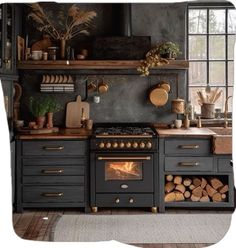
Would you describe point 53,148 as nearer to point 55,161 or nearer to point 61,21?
point 55,161

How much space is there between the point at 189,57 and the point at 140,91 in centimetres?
59

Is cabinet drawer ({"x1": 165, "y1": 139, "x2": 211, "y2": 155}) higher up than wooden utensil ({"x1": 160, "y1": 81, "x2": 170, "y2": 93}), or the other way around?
wooden utensil ({"x1": 160, "y1": 81, "x2": 170, "y2": 93})

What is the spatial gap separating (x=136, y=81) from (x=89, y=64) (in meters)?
0.51

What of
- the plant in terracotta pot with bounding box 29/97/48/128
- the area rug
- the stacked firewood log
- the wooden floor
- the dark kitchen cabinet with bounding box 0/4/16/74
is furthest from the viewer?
the plant in terracotta pot with bounding box 29/97/48/128

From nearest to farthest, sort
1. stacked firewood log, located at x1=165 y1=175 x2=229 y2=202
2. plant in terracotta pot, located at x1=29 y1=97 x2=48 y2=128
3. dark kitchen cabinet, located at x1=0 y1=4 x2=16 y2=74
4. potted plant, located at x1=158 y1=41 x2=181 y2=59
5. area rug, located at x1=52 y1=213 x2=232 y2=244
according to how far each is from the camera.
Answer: area rug, located at x1=52 y1=213 x2=232 y2=244 → dark kitchen cabinet, located at x1=0 y1=4 x2=16 y2=74 → stacked firewood log, located at x1=165 y1=175 x2=229 y2=202 → plant in terracotta pot, located at x1=29 y1=97 x2=48 y2=128 → potted plant, located at x1=158 y1=41 x2=181 y2=59

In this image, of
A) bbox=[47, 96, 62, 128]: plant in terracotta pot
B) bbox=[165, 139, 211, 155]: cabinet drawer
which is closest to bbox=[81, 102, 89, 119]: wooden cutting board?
bbox=[47, 96, 62, 128]: plant in terracotta pot

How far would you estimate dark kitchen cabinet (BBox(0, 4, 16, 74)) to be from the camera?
11.5 ft

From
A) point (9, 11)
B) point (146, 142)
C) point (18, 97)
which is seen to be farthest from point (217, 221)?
→ point (9, 11)

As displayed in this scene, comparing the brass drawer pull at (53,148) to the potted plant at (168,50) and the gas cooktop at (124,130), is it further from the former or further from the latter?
the potted plant at (168,50)

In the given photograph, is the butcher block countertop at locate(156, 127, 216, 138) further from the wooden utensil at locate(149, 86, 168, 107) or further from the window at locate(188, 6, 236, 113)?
the window at locate(188, 6, 236, 113)

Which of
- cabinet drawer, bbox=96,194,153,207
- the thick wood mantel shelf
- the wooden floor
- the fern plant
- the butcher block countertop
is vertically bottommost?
the wooden floor

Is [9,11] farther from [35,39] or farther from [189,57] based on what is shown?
[189,57]

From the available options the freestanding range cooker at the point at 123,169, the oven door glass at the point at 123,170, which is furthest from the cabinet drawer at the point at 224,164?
the oven door glass at the point at 123,170

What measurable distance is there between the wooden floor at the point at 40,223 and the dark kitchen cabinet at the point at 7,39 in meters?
1.15
